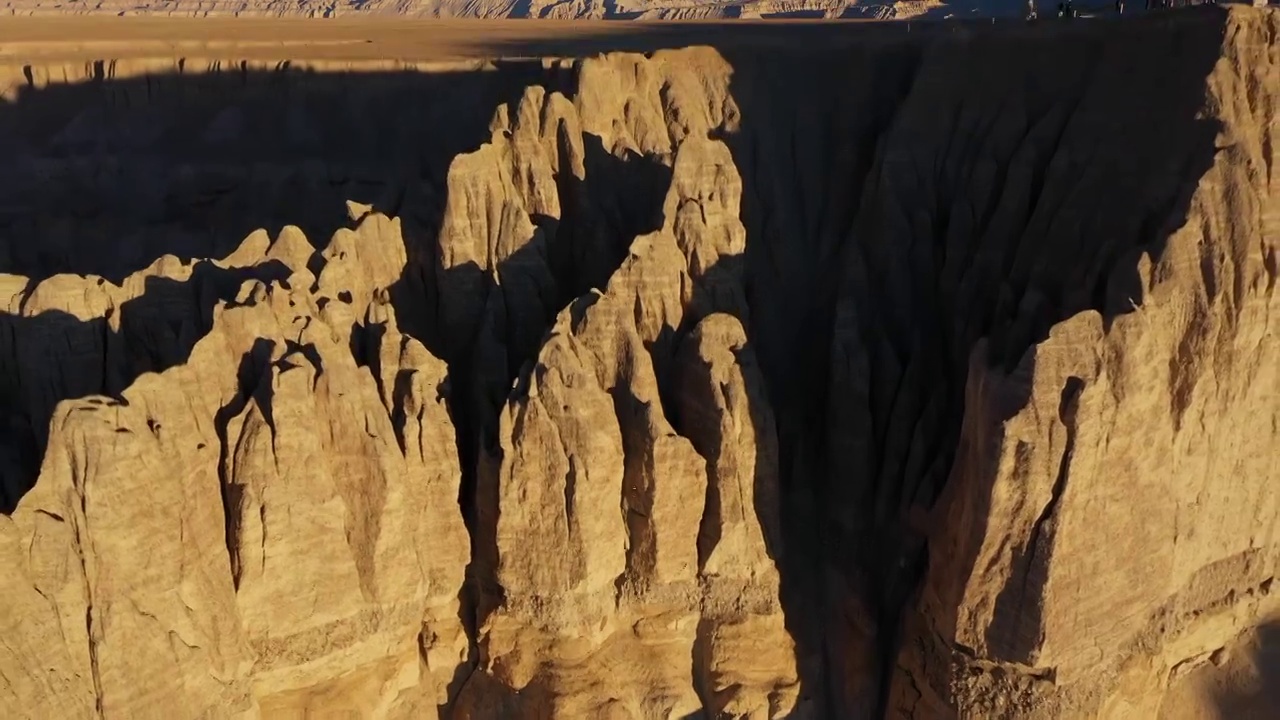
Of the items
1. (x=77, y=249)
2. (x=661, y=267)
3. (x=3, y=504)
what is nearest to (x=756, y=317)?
(x=661, y=267)

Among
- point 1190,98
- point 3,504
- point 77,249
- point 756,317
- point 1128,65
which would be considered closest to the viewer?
point 3,504

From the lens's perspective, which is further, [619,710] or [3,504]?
[619,710]

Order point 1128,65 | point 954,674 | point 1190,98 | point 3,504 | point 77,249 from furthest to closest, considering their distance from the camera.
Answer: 1. point 77,249
2. point 1128,65
3. point 1190,98
4. point 954,674
5. point 3,504

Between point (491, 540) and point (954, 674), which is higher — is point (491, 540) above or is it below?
above

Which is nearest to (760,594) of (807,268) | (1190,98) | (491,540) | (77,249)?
(491,540)

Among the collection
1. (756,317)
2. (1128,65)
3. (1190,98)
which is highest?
(1128,65)

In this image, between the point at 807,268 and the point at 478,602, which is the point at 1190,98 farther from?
the point at 478,602
